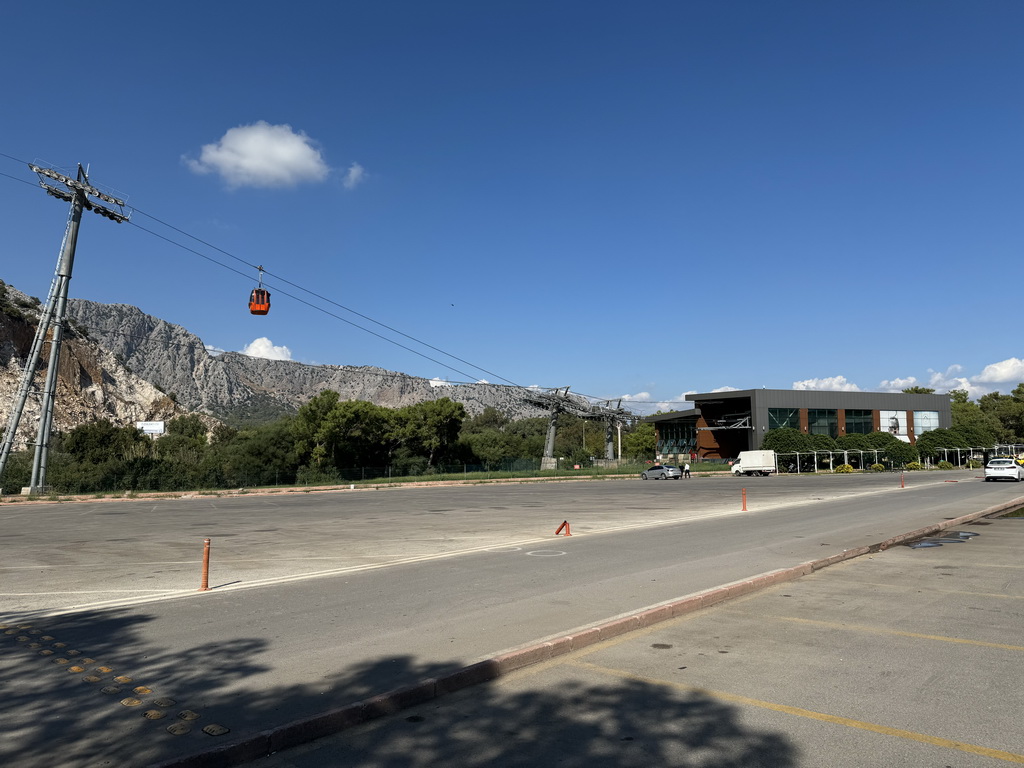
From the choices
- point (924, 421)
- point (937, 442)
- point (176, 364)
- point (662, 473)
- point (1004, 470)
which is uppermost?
point (176, 364)

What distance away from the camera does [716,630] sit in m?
7.59

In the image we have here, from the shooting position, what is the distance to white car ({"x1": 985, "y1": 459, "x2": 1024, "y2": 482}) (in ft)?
139

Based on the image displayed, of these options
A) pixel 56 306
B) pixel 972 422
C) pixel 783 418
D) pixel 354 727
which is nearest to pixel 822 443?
pixel 783 418

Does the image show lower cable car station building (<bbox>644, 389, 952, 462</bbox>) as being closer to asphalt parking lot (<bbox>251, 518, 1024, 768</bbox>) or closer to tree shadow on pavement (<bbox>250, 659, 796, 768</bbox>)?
asphalt parking lot (<bbox>251, 518, 1024, 768</bbox>)

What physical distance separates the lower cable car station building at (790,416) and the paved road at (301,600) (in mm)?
64256

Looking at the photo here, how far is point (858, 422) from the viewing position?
88125 mm

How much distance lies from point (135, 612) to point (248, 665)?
3286 millimetres

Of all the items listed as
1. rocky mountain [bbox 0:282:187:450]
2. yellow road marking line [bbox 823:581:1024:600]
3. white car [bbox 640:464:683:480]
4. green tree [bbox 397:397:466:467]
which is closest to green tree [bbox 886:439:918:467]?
white car [bbox 640:464:683:480]

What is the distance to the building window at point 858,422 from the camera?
87.8m

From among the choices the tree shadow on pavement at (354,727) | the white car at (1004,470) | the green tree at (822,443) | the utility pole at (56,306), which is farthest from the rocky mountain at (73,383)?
the green tree at (822,443)

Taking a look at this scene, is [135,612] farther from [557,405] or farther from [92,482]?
[557,405]

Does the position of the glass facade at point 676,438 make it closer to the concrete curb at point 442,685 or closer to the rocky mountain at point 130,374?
the rocky mountain at point 130,374

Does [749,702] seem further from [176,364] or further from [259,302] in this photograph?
[176,364]

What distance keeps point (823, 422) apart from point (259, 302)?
78.4m
